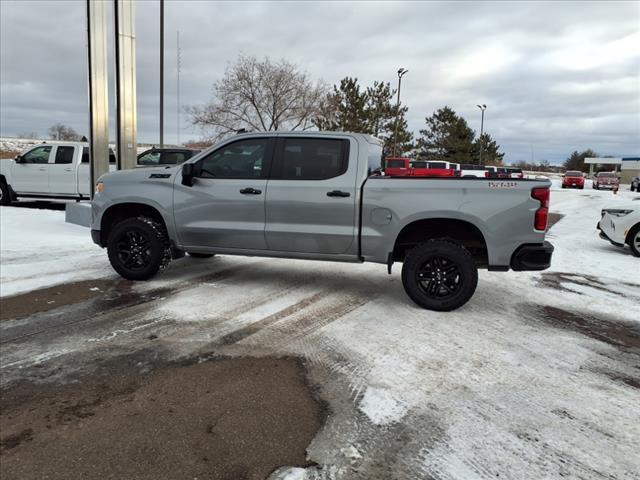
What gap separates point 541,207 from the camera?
477 cm

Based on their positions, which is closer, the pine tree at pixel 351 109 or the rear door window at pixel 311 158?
the rear door window at pixel 311 158

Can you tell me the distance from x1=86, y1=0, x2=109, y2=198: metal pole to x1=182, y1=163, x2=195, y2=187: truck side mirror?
20.3 feet

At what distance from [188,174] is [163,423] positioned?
3.47 m

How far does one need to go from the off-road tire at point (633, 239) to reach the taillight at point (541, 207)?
523 centimetres

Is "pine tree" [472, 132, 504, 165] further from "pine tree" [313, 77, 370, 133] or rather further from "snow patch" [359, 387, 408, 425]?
"snow patch" [359, 387, 408, 425]

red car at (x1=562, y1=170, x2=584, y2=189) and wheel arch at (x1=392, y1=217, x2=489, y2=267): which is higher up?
red car at (x1=562, y1=170, x2=584, y2=189)

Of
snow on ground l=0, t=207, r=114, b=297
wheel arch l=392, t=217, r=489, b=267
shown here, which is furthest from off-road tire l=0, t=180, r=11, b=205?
wheel arch l=392, t=217, r=489, b=267

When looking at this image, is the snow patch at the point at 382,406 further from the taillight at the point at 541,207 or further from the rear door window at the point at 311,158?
the rear door window at the point at 311,158

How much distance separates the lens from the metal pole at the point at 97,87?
34.0ft

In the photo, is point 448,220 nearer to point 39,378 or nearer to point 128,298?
point 128,298

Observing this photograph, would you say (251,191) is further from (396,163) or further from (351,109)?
(351,109)

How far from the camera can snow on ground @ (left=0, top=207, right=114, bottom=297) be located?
609cm

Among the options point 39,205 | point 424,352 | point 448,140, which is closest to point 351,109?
point 448,140

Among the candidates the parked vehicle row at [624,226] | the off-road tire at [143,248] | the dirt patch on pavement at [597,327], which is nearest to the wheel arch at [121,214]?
the off-road tire at [143,248]
